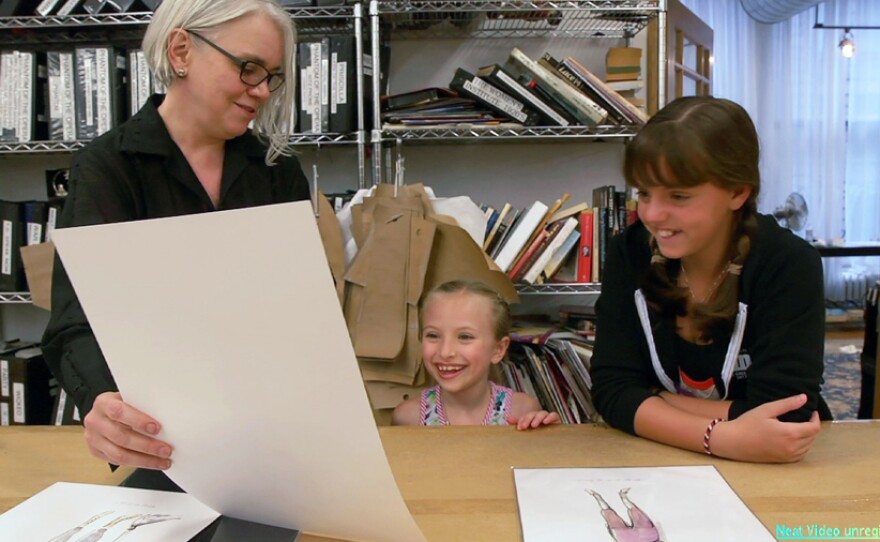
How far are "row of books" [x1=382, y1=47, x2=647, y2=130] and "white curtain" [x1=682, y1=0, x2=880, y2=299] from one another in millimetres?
3383

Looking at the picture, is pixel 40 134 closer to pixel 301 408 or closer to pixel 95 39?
pixel 95 39

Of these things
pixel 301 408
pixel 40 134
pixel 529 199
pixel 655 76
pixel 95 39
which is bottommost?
pixel 301 408

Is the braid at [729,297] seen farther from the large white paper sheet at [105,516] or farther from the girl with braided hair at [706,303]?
the large white paper sheet at [105,516]

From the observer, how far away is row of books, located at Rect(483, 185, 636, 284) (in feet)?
6.54

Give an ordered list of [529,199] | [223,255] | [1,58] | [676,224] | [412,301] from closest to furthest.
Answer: [223,255]
[676,224]
[412,301]
[1,58]
[529,199]

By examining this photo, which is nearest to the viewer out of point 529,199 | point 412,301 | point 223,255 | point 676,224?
point 223,255

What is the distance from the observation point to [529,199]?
7.99 ft

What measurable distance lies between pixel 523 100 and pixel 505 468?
1.50 meters

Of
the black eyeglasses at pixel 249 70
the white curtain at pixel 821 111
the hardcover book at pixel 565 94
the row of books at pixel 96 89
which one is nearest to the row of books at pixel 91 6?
the row of books at pixel 96 89

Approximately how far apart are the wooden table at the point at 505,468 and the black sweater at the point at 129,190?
4.4 inches

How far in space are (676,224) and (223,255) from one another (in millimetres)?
675

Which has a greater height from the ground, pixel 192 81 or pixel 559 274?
pixel 192 81

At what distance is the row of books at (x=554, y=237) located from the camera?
1993 mm

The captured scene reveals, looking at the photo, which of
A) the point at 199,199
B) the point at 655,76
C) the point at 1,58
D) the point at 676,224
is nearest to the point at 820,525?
the point at 676,224
